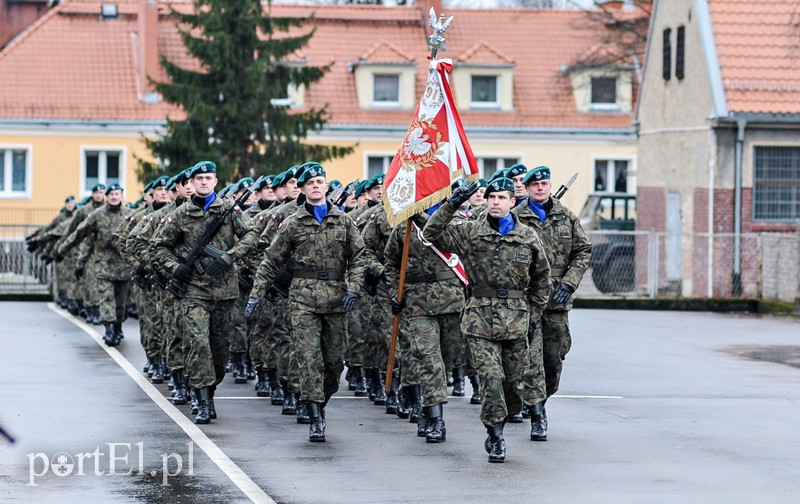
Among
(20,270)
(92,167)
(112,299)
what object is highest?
(92,167)

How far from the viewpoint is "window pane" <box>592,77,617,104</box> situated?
50.7 m

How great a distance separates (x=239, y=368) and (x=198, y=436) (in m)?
4.54

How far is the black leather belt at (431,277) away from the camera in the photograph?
12.4 metres

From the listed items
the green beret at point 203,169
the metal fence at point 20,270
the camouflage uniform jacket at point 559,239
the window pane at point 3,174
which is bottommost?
the metal fence at point 20,270

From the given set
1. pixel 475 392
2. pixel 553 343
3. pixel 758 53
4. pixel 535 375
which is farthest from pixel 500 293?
pixel 758 53

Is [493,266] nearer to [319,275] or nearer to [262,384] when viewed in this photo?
[319,275]

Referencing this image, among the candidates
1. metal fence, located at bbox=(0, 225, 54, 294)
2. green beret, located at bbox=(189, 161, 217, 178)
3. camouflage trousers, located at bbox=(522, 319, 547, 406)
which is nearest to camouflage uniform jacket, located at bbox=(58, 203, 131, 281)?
green beret, located at bbox=(189, 161, 217, 178)

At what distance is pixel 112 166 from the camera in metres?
47.9

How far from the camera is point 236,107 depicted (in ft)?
123

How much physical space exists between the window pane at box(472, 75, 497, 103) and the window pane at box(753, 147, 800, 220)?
19.1 metres

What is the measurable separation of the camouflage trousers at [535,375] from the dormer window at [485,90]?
3847cm

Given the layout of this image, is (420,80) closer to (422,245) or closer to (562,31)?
(562,31)

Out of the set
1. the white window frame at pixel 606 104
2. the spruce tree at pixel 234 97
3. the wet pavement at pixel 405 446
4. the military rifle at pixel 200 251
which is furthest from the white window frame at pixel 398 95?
the military rifle at pixel 200 251

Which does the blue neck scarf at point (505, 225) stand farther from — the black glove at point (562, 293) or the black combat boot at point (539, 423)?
the black combat boot at point (539, 423)
